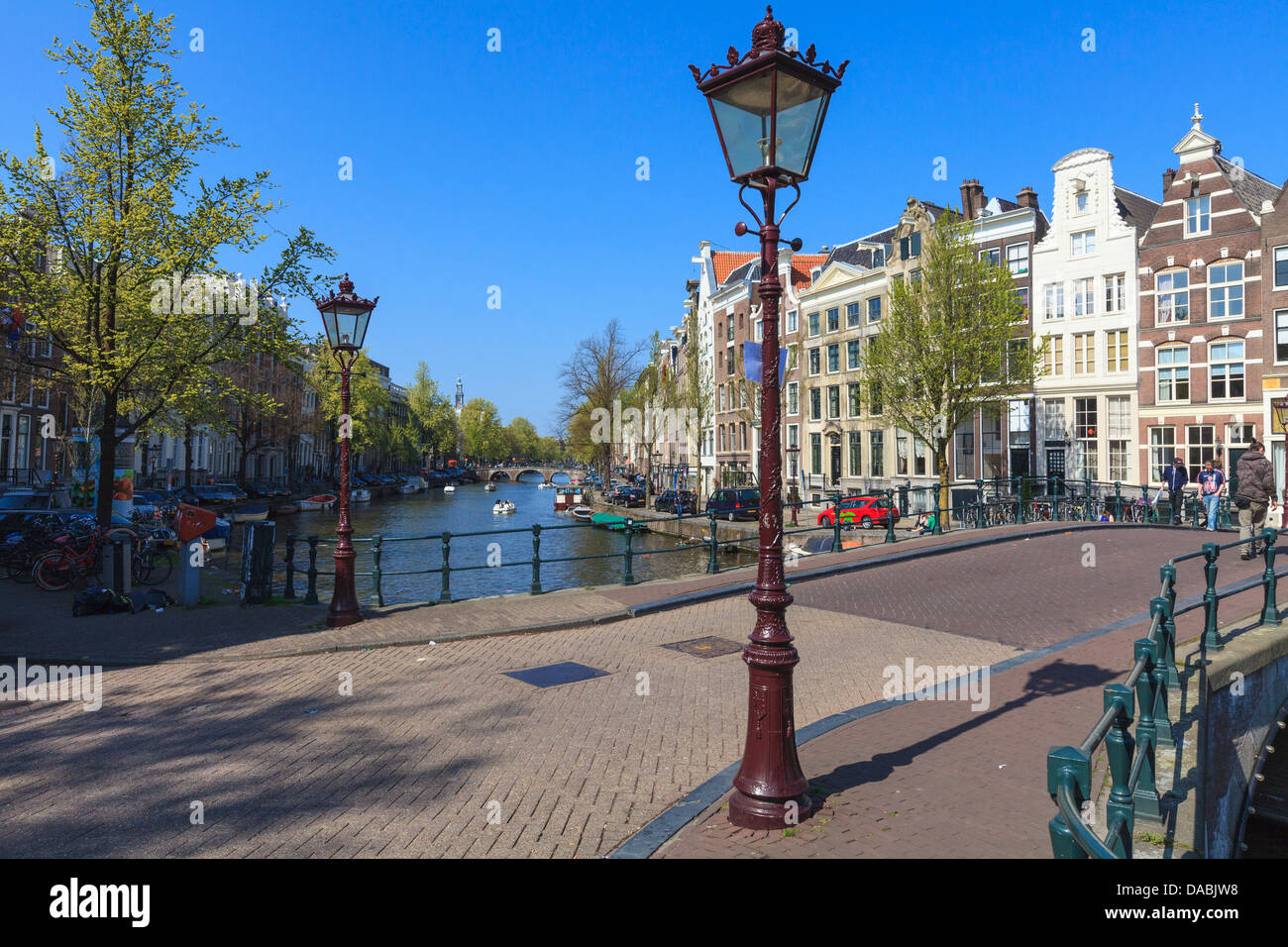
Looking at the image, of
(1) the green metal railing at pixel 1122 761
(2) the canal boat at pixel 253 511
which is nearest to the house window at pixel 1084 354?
(1) the green metal railing at pixel 1122 761

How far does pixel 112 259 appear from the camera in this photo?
15094 mm

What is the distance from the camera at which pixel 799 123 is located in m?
4.60

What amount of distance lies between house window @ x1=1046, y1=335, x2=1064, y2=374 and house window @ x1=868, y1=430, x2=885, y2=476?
8.36 m

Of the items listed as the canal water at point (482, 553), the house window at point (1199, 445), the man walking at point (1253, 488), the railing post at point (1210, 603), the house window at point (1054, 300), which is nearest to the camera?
the railing post at point (1210, 603)

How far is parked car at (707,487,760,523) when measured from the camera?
36.1 metres

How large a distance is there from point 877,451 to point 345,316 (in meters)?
33.3

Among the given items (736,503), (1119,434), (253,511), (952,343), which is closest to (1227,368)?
(1119,434)

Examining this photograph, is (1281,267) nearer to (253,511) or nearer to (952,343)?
(952,343)

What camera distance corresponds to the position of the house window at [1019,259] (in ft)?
114

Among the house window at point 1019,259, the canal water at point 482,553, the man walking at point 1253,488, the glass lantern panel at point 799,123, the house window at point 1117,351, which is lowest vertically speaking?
the canal water at point 482,553

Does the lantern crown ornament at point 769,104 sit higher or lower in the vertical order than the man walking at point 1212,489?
higher

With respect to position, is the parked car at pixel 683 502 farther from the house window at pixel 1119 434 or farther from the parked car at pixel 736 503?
the house window at pixel 1119 434

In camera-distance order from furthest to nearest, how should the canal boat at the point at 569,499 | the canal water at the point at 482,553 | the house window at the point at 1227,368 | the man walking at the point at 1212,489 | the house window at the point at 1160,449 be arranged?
the canal boat at the point at 569,499 → the house window at the point at 1160,449 → the house window at the point at 1227,368 → the canal water at the point at 482,553 → the man walking at the point at 1212,489
